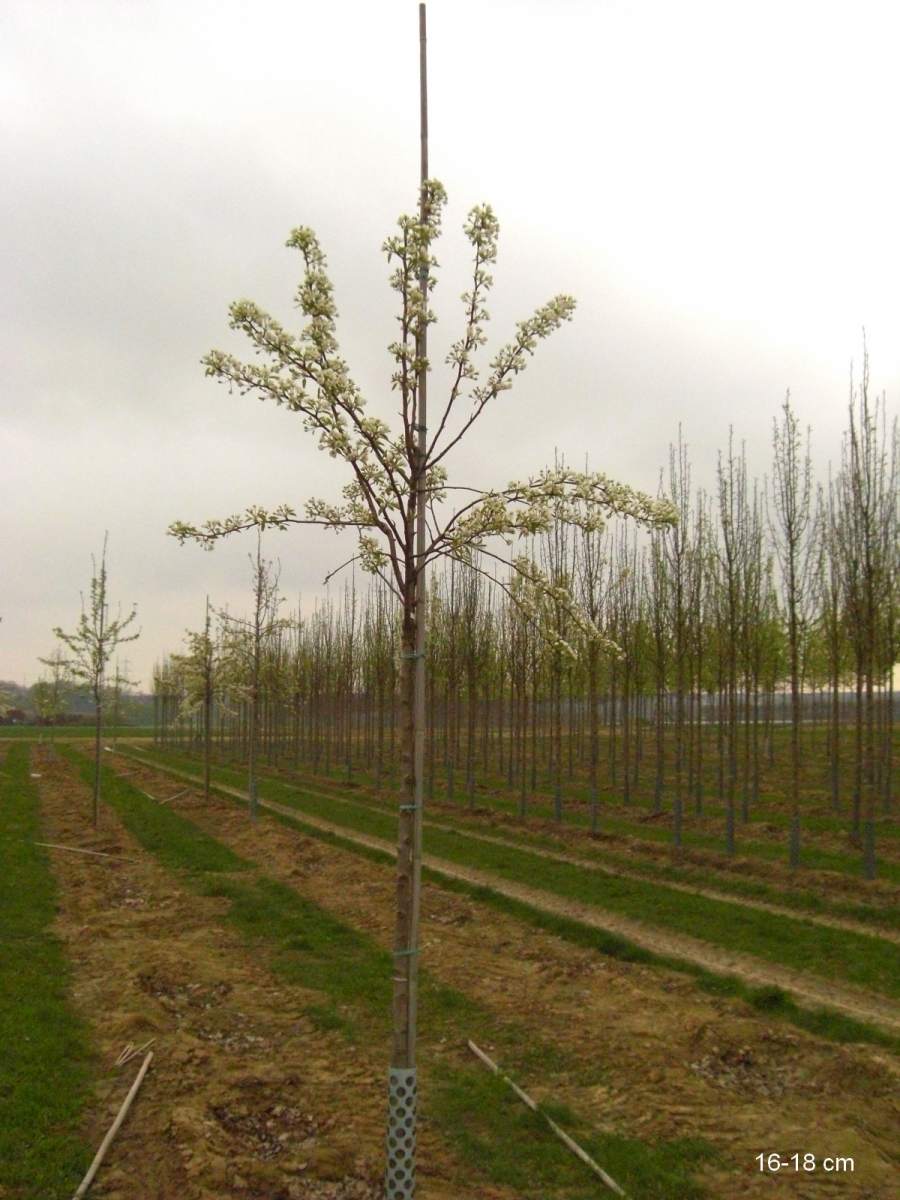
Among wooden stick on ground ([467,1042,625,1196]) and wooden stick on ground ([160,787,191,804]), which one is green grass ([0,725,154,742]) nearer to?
wooden stick on ground ([160,787,191,804])

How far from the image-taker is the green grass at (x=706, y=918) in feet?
30.5

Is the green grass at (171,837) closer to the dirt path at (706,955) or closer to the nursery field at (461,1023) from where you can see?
the nursery field at (461,1023)

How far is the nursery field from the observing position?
16.9 ft

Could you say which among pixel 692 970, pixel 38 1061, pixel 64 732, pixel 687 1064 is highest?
pixel 38 1061

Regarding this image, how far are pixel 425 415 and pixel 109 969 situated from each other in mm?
6966

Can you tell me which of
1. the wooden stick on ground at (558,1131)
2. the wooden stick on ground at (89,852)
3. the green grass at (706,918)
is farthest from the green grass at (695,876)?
the wooden stick on ground at (89,852)

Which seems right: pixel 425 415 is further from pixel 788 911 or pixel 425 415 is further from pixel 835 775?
pixel 835 775

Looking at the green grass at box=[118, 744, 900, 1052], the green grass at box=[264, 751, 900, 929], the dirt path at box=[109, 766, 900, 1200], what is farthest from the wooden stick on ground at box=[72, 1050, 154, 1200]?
the green grass at box=[264, 751, 900, 929]

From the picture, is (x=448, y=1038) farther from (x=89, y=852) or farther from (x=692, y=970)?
(x=89, y=852)

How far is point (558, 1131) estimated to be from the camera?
541 cm

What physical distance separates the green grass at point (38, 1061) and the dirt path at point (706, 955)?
20.1 feet

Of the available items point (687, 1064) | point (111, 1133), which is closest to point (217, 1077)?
point (111, 1133)

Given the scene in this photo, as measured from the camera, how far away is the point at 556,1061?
21.9ft

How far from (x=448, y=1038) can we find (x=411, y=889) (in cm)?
346
